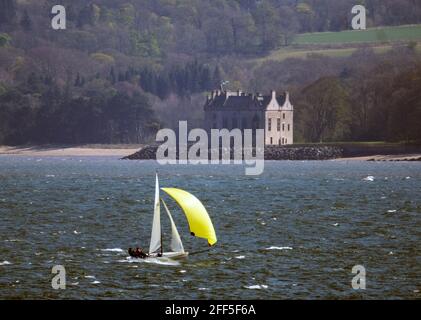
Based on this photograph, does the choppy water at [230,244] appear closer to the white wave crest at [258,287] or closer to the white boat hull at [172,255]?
the white wave crest at [258,287]

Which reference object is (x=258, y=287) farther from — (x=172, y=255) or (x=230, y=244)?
(x=230, y=244)

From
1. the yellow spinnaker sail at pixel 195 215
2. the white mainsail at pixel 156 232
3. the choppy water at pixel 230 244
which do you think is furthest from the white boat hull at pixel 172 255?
the yellow spinnaker sail at pixel 195 215

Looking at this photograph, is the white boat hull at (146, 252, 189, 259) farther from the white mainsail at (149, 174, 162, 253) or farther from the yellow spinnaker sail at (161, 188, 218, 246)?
the yellow spinnaker sail at (161, 188, 218, 246)

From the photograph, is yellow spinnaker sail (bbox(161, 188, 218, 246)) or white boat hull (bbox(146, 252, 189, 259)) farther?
white boat hull (bbox(146, 252, 189, 259))

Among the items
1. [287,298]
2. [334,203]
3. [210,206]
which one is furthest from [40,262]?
[334,203]

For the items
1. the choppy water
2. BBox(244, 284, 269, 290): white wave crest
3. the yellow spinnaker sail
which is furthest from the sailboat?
BBox(244, 284, 269, 290): white wave crest

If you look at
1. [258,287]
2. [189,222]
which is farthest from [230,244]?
[258,287]

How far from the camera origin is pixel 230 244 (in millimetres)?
65875

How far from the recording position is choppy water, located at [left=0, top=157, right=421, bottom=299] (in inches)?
2009

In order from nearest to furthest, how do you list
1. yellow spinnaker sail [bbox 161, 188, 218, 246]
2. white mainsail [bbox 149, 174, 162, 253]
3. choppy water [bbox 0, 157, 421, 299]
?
choppy water [bbox 0, 157, 421, 299], yellow spinnaker sail [bbox 161, 188, 218, 246], white mainsail [bbox 149, 174, 162, 253]

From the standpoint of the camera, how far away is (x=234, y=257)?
60.2 meters

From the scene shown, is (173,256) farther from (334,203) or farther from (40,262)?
(334,203)

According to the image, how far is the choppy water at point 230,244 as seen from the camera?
51031 mm

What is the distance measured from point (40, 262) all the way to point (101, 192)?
56344mm
